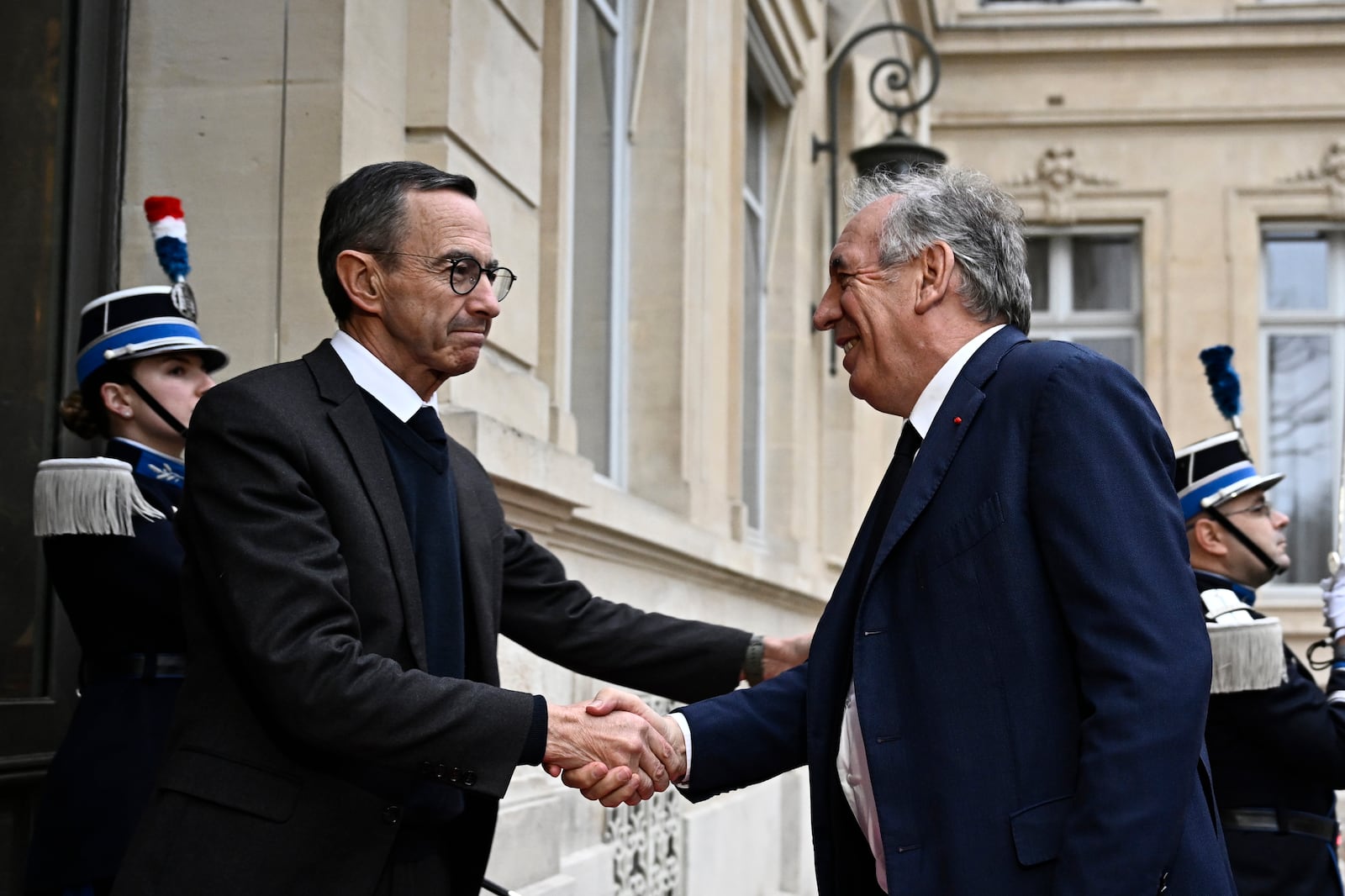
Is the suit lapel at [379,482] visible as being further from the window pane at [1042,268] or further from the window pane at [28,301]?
the window pane at [1042,268]

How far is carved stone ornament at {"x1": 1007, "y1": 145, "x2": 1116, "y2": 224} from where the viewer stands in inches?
615

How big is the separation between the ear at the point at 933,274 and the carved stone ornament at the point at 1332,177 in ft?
44.3

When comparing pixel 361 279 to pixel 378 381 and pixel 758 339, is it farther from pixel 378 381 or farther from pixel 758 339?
pixel 758 339

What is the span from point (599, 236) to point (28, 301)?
3120mm

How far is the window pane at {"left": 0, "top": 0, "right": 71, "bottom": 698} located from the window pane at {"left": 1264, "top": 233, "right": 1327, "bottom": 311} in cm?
1314

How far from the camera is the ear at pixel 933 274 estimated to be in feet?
9.17

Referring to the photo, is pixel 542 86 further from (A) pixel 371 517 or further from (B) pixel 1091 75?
(B) pixel 1091 75

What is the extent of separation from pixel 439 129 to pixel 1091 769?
288 centimetres

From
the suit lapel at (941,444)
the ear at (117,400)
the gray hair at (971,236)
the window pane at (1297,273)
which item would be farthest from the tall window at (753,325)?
the window pane at (1297,273)

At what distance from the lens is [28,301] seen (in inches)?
167

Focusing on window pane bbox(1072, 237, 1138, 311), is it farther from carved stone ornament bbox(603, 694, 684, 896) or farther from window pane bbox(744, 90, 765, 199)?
carved stone ornament bbox(603, 694, 684, 896)

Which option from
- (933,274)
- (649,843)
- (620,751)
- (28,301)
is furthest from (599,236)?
(933,274)

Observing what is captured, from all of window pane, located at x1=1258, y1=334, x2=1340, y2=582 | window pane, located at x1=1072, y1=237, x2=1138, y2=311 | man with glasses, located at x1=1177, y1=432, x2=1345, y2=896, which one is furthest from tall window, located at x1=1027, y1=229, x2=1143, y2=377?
man with glasses, located at x1=1177, y1=432, x2=1345, y2=896

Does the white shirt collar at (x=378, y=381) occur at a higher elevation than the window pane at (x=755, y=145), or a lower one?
lower
